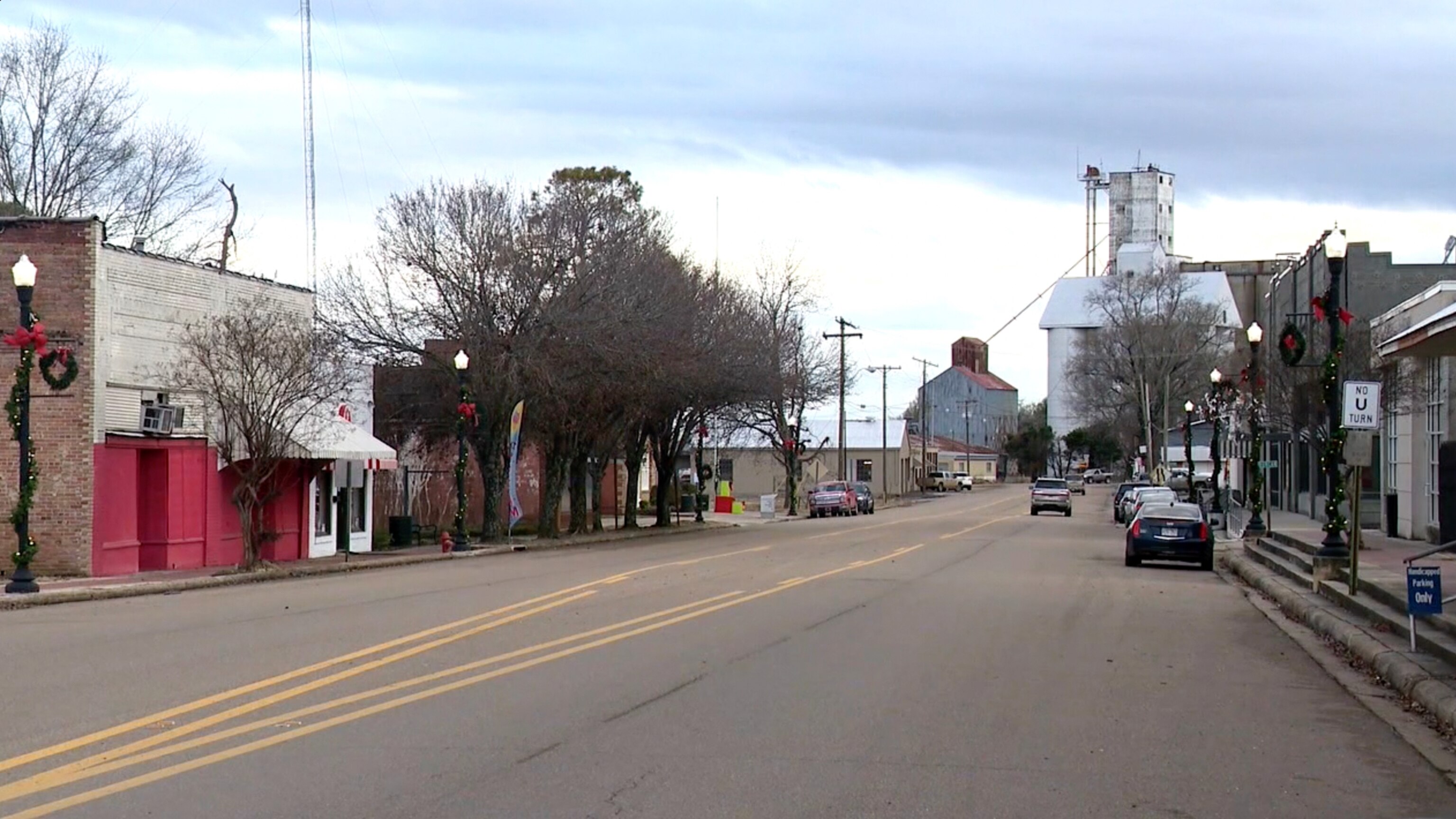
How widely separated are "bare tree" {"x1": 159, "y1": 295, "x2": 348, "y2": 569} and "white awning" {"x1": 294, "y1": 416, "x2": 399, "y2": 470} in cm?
87

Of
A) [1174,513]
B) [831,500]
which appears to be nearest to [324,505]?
[1174,513]

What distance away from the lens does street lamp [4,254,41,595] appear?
872 inches

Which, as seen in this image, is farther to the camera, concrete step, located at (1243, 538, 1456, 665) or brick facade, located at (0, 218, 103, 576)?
brick facade, located at (0, 218, 103, 576)

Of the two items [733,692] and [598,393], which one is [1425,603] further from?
[598,393]

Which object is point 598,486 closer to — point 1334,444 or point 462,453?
point 462,453

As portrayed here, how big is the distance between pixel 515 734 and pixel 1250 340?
95.3 ft

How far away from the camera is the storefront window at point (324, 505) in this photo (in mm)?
35250

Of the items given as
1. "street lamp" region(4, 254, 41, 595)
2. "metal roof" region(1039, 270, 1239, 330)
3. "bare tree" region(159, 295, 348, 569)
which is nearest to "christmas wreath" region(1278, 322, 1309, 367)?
"bare tree" region(159, 295, 348, 569)

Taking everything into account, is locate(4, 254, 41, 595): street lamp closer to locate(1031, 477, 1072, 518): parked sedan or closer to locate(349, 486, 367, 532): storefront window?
locate(349, 486, 367, 532): storefront window

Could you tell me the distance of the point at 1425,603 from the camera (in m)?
14.8

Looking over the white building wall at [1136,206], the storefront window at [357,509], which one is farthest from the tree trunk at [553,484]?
the white building wall at [1136,206]

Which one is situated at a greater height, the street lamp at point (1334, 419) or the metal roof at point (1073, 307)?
the metal roof at point (1073, 307)

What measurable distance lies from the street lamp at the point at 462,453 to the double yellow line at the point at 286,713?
16.3 meters

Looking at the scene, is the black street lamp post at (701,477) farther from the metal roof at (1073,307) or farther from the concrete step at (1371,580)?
the metal roof at (1073,307)
